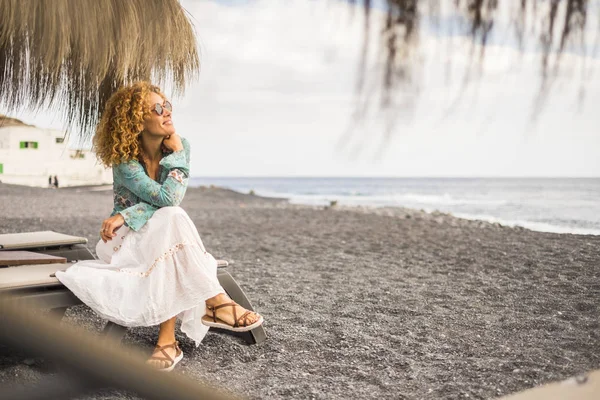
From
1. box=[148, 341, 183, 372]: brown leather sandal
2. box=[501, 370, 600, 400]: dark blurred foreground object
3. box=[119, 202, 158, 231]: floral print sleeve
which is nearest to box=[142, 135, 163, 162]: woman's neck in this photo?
box=[119, 202, 158, 231]: floral print sleeve

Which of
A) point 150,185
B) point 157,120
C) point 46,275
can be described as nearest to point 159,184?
point 150,185

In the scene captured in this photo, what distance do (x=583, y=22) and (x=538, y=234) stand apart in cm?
614

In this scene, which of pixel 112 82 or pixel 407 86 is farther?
pixel 112 82

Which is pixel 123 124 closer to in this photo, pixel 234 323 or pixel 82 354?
pixel 234 323

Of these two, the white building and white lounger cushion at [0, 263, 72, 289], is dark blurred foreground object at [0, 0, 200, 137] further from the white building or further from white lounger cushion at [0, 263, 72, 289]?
the white building

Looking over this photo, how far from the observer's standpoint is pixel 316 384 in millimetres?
2068

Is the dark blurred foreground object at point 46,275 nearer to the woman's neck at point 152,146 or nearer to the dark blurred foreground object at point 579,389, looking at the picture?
the woman's neck at point 152,146

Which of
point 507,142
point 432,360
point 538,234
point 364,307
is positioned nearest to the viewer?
point 507,142

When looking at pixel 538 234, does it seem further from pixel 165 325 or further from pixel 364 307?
pixel 165 325

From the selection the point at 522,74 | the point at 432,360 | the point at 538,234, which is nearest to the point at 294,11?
the point at 522,74

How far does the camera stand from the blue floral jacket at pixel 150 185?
7.11 feet

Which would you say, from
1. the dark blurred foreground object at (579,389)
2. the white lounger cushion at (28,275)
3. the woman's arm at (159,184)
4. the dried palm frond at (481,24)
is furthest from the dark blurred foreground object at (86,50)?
the dark blurred foreground object at (579,389)

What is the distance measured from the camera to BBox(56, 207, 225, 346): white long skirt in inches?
82.2

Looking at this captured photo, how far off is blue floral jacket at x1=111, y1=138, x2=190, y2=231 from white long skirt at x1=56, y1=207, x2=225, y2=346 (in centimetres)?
4
